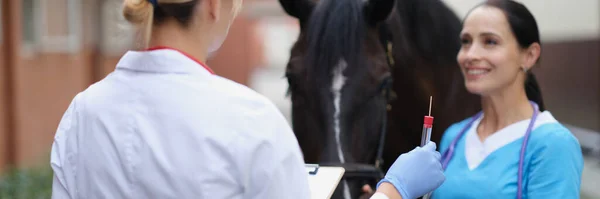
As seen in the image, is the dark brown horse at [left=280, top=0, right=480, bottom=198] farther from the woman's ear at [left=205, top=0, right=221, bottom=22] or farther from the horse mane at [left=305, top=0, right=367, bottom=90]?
the woman's ear at [left=205, top=0, right=221, bottom=22]

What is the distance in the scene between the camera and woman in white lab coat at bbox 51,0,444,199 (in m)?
1.47

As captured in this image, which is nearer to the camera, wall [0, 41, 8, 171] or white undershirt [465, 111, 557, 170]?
white undershirt [465, 111, 557, 170]

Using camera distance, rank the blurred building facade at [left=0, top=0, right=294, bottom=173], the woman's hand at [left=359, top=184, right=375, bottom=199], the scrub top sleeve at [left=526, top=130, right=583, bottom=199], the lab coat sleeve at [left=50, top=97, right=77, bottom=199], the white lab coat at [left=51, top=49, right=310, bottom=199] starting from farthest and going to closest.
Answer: the blurred building facade at [left=0, top=0, right=294, bottom=173], the woman's hand at [left=359, top=184, right=375, bottom=199], the scrub top sleeve at [left=526, top=130, right=583, bottom=199], the lab coat sleeve at [left=50, top=97, right=77, bottom=199], the white lab coat at [left=51, top=49, right=310, bottom=199]

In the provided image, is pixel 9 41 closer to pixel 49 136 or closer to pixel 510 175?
pixel 49 136

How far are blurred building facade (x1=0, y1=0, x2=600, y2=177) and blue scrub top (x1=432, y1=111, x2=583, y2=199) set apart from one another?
5077 millimetres

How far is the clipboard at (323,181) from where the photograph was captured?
71.1 inches

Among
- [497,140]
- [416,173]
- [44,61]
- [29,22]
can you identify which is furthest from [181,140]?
[29,22]

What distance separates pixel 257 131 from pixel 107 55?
10228 millimetres

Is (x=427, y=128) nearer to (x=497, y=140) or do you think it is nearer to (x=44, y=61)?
(x=497, y=140)

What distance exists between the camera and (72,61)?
1038 centimetres

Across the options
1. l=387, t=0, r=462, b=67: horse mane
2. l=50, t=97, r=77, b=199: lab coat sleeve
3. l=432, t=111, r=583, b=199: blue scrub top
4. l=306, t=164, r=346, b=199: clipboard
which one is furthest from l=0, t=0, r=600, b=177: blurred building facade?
l=50, t=97, r=77, b=199: lab coat sleeve

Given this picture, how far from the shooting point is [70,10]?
10.4 m

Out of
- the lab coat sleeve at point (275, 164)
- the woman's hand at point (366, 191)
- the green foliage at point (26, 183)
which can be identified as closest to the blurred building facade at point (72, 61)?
the green foliage at point (26, 183)

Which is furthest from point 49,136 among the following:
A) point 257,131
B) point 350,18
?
point 257,131
